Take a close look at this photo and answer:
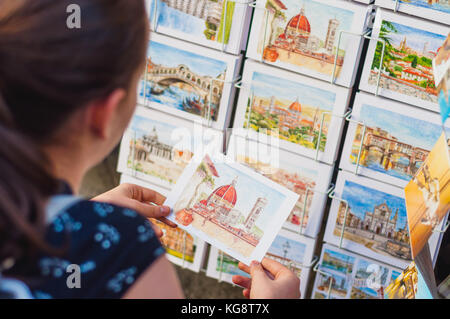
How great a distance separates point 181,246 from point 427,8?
3.55 feet

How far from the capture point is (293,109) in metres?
1.51

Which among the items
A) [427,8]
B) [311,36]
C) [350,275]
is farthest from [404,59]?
[350,275]

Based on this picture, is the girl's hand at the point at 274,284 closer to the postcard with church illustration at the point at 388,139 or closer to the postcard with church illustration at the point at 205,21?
the postcard with church illustration at the point at 388,139

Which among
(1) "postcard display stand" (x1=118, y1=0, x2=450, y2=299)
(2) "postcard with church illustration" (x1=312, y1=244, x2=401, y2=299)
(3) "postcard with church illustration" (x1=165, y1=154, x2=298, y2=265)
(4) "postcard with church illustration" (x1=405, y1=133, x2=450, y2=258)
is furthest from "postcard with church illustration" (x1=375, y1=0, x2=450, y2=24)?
(2) "postcard with church illustration" (x1=312, y1=244, x2=401, y2=299)

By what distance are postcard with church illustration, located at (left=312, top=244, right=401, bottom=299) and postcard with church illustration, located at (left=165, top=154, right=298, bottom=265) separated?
29cm

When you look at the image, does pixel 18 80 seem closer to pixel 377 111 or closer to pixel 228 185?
pixel 228 185

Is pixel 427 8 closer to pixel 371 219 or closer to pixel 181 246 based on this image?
pixel 371 219

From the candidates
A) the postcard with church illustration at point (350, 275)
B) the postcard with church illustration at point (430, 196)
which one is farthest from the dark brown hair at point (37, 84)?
the postcard with church illustration at point (350, 275)

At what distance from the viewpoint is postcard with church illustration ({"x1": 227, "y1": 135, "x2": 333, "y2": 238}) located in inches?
60.9

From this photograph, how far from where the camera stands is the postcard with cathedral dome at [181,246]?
1797 mm

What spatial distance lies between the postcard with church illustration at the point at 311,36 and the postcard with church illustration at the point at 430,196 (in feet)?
1.36

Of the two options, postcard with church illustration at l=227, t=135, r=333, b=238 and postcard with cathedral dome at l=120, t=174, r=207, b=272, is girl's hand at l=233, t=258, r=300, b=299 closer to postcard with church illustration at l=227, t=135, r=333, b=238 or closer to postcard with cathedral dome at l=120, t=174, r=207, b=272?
postcard with church illustration at l=227, t=135, r=333, b=238

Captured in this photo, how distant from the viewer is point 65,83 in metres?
0.61
